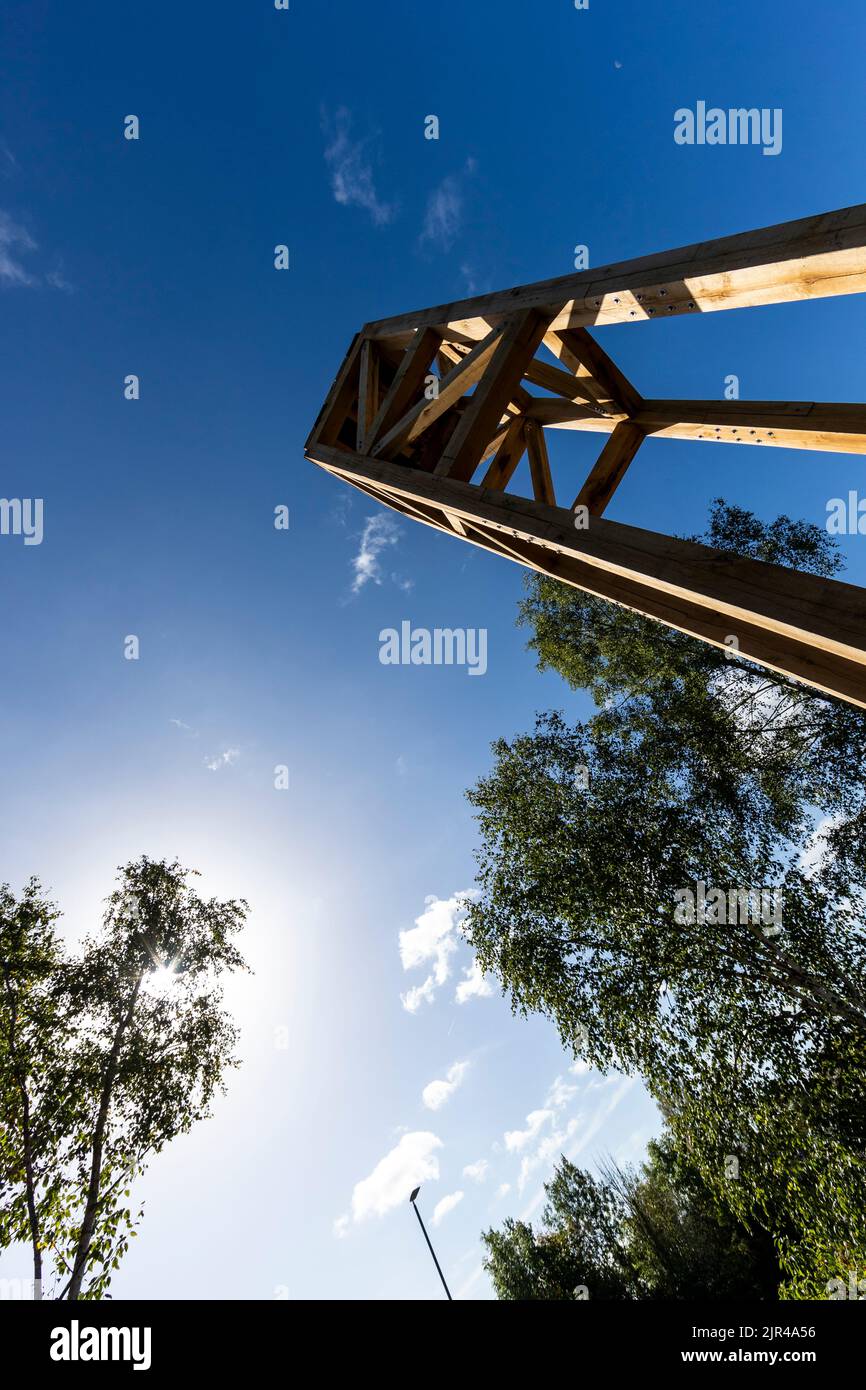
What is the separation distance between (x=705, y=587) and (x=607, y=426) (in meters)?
2.76

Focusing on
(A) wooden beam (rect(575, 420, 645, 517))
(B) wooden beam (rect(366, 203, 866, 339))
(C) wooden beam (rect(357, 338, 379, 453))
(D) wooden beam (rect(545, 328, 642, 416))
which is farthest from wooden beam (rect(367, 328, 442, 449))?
(A) wooden beam (rect(575, 420, 645, 517))

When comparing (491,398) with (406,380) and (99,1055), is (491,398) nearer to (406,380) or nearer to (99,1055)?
(406,380)

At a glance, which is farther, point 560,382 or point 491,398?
point 560,382

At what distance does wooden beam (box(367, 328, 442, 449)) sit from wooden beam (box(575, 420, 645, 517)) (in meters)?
1.51

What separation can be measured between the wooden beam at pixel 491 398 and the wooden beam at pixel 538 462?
1.21m

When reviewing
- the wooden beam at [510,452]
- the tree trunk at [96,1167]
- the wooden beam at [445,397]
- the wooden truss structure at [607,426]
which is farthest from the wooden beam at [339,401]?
the tree trunk at [96,1167]

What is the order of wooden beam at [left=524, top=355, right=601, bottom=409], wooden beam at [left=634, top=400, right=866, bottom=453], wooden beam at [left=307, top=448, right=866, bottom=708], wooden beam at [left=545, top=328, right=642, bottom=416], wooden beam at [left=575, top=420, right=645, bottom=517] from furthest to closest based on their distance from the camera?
wooden beam at [left=524, top=355, right=601, bottom=409], wooden beam at [left=575, top=420, right=645, bottom=517], wooden beam at [left=545, top=328, right=642, bottom=416], wooden beam at [left=634, top=400, right=866, bottom=453], wooden beam at [left=307, top=448, right=866, bottom=708]

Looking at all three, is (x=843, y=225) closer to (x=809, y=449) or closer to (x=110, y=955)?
(x=809, y=449)

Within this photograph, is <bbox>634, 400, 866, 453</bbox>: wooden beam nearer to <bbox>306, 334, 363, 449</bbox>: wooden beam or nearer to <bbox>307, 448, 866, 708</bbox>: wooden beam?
<bbox>307, 448, 866, 708</bbox>: wooden beam

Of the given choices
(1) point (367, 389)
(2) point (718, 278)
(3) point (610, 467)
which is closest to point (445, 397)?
(3) point (610, 467)

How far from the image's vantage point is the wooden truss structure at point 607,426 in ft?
5.29

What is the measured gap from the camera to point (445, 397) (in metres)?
3.30

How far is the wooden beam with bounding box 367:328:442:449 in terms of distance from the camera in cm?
372

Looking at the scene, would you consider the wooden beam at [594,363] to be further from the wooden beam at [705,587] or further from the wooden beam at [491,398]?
the wooden beam at [705,587]
